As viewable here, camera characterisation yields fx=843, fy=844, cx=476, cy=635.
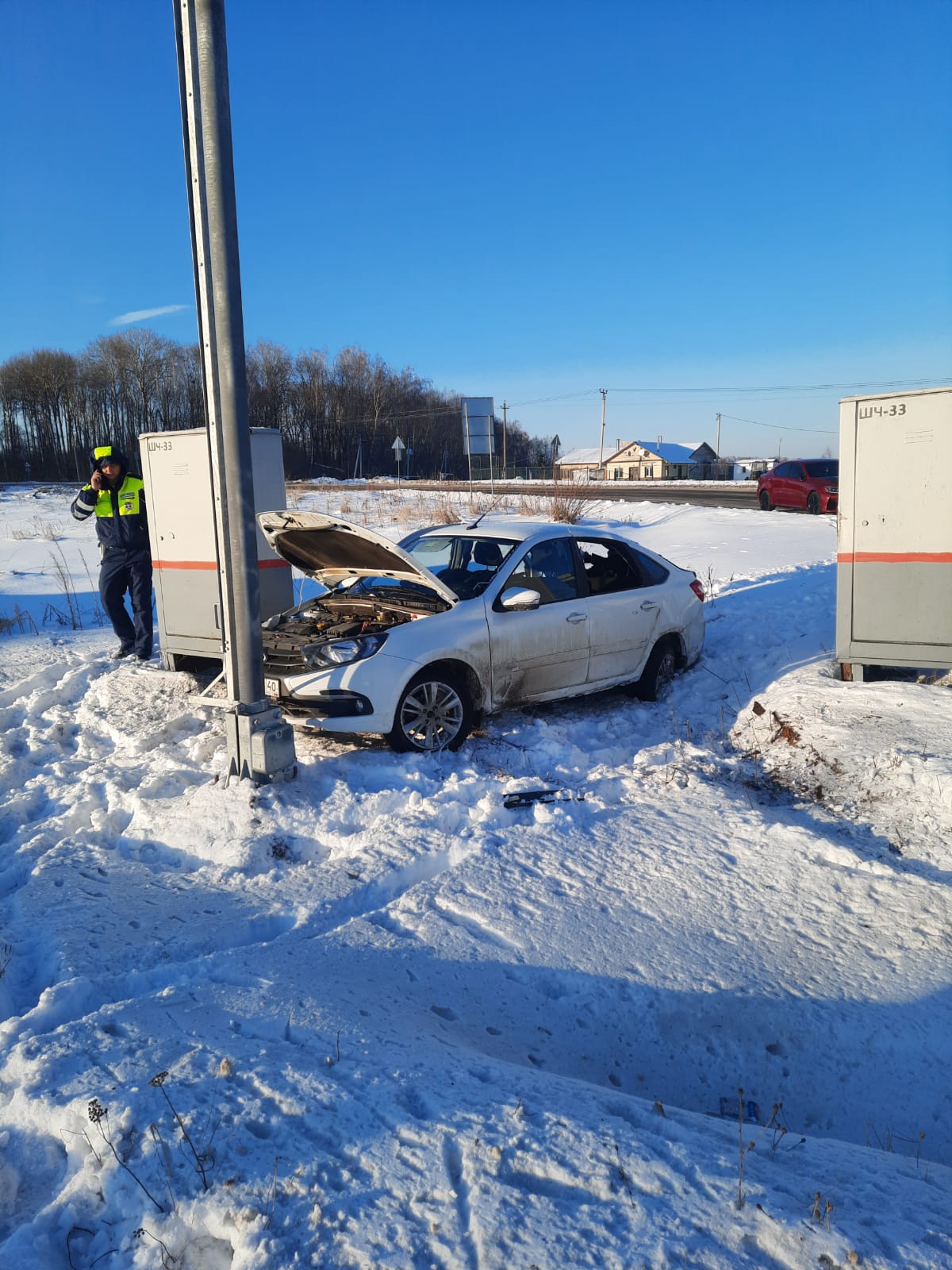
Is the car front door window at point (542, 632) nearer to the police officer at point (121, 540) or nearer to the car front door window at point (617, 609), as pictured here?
the car front door window at point (617, 609)

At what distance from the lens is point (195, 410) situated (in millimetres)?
64625

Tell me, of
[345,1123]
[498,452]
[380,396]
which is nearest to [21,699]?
[345,1123]

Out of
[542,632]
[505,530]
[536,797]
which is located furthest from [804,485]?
[536,797]

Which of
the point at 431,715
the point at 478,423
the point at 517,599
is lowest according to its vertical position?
the point at 431,715

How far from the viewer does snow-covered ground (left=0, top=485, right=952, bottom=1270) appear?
1.98m

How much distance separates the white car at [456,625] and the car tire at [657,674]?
0.05ft

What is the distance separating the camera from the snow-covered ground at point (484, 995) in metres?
1.98

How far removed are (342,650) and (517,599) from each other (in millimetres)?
1347

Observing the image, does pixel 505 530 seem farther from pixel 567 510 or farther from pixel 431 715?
pixel 567 510

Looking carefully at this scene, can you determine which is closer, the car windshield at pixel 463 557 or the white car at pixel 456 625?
the white car at pixel 456 625

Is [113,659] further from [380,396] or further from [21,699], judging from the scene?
[380,396]

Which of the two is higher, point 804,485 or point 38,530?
point 804,485

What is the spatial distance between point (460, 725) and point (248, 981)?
300cm

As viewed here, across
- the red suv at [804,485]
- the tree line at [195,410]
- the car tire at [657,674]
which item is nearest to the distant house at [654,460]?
the tree line at [195,410]
